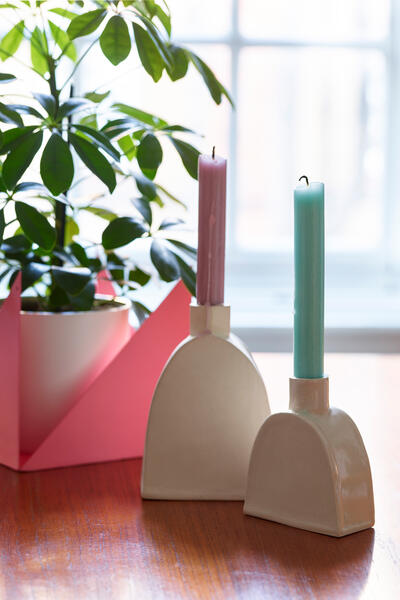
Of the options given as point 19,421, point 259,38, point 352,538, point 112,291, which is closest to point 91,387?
point 19,421

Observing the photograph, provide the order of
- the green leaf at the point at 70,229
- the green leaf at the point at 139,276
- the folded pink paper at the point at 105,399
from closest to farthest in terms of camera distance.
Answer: the folded pink paper at the point at 105,399
the green leaf at the point at 139,276
the green leaf at the point at 70,229

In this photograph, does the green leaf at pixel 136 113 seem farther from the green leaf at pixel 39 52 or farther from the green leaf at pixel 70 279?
the green leaf at pixel 70 279

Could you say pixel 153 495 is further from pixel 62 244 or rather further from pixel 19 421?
pixel 62 244

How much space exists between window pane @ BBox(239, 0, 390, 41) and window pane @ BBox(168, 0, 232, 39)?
63mm

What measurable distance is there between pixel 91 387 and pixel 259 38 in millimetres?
2219

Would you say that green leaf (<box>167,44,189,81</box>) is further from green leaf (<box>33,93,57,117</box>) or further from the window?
the window

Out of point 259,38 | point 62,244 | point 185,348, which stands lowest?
point 185,348

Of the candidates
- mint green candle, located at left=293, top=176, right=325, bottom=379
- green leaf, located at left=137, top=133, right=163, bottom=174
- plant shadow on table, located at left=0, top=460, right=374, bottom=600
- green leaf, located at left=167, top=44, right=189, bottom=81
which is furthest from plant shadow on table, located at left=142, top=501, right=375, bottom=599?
green leaf, located at left=167, top=44, right=189, bottom=81

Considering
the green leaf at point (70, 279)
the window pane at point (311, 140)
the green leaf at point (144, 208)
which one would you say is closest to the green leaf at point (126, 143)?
the green leaf at point (144, 208)

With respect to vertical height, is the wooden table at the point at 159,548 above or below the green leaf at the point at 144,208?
below

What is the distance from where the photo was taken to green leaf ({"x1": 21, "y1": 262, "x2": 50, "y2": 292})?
0.81m

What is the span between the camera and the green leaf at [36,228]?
29.3 inches

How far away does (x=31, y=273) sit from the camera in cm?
81

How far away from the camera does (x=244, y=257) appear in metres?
2.86
